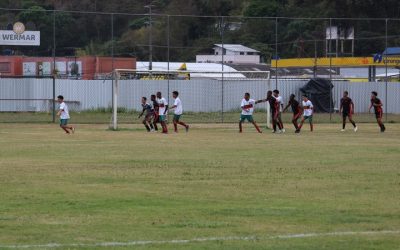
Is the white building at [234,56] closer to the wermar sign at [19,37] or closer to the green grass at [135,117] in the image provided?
the green grass at [135,117]

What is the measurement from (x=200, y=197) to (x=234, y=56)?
61.6 meters

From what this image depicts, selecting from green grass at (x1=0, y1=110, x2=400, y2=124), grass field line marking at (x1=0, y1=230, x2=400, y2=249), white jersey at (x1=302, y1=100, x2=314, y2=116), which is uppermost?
white jersey at (x1=302, y1=100, x2=314, y2=116)

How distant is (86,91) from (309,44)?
2140 cm

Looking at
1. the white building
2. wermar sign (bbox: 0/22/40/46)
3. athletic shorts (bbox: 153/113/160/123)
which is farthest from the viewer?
the white building

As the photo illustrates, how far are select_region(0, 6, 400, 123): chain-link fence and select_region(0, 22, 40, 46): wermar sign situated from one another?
0.52m

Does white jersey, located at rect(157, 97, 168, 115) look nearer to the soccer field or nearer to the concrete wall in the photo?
the soccer field

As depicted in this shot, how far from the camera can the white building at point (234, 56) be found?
223 feet

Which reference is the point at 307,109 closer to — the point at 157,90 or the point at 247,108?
the point at 247,108

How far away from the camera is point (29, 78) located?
58438 mm

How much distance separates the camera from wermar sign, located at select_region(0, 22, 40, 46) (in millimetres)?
56156

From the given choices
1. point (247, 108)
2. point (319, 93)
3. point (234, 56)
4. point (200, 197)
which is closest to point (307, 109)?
point (247, 108)

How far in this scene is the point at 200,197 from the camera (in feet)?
47.4

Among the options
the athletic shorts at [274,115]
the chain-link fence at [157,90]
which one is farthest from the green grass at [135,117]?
the athletic shorts at [274,115]

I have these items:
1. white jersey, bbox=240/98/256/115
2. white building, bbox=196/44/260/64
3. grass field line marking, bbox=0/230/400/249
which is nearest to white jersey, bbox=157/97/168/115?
white jersey, bbox=240/98/256/115
